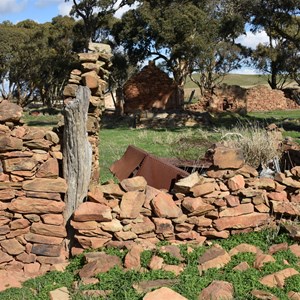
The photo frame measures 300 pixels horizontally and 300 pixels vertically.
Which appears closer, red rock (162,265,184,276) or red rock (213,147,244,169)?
red rock (162,265,184,276)

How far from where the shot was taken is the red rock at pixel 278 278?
459 centimetres

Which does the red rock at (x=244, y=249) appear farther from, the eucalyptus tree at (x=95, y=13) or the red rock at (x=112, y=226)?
the eucalyptus tree at (x=95, y=13)

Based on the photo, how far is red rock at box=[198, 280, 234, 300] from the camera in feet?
14.3

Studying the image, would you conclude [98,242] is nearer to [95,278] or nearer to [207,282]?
[95,278]

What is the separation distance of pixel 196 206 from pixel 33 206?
6.73 ft

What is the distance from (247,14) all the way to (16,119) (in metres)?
21.0

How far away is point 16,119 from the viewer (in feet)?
19.5

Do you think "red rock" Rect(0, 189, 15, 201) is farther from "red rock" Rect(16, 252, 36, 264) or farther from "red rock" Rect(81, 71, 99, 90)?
"red rock" Rect(81, 71, 99, 90)

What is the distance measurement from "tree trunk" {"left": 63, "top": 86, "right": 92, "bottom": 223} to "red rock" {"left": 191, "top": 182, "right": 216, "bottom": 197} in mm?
1417

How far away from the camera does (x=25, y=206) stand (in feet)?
19.2

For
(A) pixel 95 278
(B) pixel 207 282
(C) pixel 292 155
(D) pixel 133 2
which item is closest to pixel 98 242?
(A) pixel 95 278

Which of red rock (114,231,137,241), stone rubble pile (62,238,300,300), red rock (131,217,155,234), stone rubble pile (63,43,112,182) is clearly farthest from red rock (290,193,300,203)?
stone rubble pile (63,43,112,182)

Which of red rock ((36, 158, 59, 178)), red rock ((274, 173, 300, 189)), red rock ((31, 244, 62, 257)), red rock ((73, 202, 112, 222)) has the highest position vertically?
red rock ((36, 158, 59, 178))

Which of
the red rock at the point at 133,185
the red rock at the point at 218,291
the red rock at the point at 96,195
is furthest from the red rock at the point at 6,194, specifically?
the red rock at the point at 218,291
